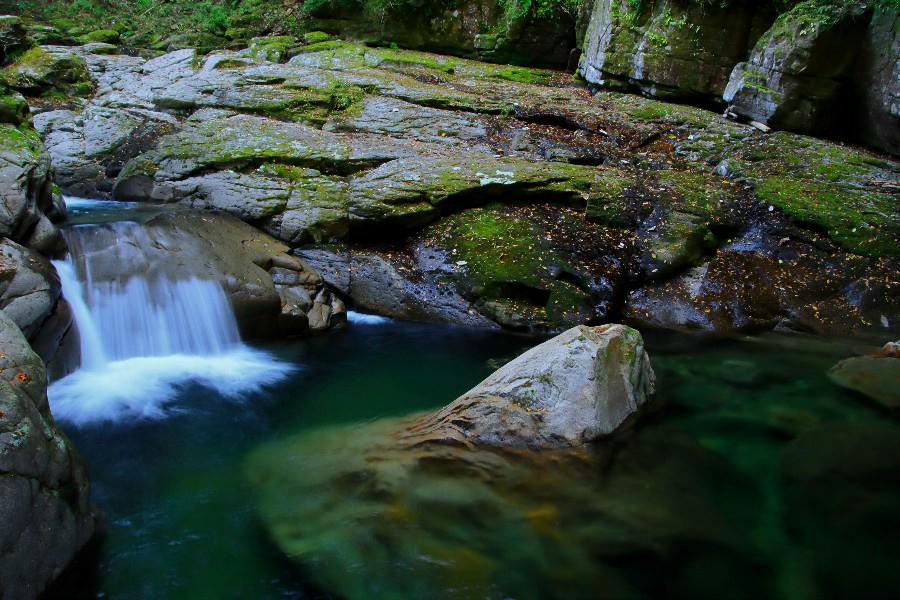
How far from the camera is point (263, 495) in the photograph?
177 inches

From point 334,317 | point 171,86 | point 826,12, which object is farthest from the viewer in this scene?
point 171,86

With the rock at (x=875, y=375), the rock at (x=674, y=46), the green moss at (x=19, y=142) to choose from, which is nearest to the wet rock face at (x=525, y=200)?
the rock at (x=875, y=375)

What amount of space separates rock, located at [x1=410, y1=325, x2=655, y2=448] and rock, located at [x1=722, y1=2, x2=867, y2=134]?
30.4ft

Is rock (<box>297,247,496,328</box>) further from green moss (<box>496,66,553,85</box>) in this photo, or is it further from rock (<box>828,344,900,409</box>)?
green moss (<box>496,66,553,85</box>)

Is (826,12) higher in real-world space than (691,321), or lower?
higher

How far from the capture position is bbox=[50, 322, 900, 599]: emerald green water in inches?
141

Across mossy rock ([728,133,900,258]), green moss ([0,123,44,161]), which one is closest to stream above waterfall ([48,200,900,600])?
green moss ([0,123,44,161])

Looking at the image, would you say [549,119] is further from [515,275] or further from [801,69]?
[515,275]

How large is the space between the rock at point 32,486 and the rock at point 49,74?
11.2 metres

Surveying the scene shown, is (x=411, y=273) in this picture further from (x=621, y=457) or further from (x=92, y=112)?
(x=92, y=112)

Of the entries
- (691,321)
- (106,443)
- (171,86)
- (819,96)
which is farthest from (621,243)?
(171,86)

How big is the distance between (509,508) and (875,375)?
497 cm

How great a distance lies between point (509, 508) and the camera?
412 cm

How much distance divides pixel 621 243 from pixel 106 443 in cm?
741
